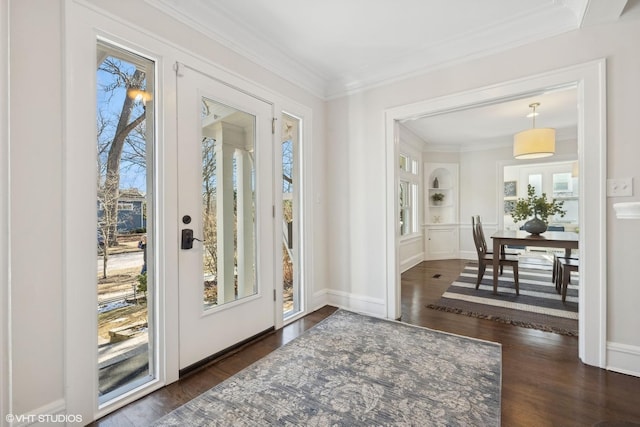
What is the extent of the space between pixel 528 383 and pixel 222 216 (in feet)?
8.10

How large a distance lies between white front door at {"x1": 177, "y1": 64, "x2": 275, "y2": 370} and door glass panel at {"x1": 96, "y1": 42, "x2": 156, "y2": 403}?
204mm

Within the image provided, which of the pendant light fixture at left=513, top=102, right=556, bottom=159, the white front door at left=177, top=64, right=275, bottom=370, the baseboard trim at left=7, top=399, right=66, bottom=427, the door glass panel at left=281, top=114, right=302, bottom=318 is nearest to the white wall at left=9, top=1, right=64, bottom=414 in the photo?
the baseboard trim at left=7, top=399, right=66, bottom=427

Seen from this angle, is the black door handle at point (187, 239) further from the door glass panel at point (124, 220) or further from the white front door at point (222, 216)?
the door glass panel at point (124, 220)

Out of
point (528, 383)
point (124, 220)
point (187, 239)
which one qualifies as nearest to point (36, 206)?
point (124, 220)

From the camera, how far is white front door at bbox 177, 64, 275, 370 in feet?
6.70

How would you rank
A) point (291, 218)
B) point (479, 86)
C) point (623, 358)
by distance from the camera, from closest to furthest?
point (623, 358), point (479, 86), point (291, 218)

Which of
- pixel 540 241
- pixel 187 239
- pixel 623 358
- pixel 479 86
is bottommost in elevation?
pixel 623 358

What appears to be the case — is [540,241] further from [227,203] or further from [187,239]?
[187,239]

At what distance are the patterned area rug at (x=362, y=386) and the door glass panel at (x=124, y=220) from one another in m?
0.51

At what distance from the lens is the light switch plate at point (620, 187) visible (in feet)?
6.56

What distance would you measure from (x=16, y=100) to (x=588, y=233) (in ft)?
11.6

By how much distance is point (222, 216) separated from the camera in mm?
2359

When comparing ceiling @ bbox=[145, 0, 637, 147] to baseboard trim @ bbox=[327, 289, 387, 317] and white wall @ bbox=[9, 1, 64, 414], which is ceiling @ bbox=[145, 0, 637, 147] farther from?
baseboard trim @ bbox=[327, 289, 387, 317]

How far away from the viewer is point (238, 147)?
2.48 meters
